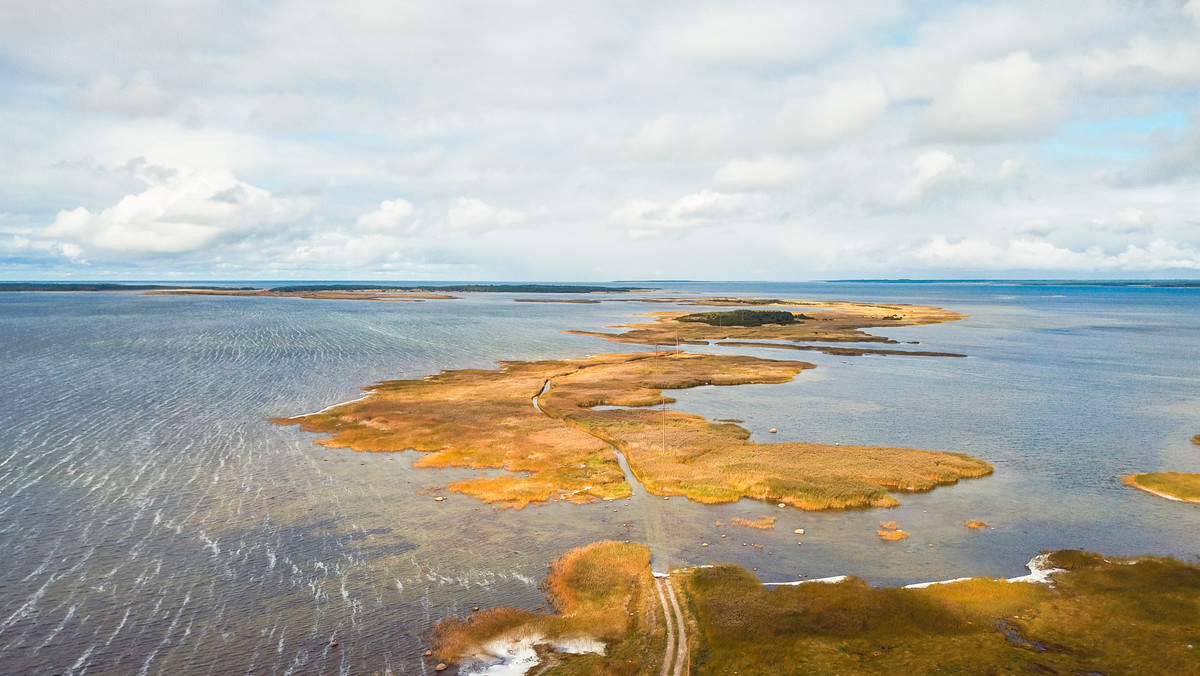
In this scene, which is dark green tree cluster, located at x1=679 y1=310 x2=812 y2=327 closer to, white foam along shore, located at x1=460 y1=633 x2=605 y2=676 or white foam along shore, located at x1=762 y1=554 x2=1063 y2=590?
white foam along shore, located at x1=762 y1=554 x2=1063 y2=590

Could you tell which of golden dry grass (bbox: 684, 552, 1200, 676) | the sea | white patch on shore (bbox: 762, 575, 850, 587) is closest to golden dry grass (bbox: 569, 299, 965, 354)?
the sea

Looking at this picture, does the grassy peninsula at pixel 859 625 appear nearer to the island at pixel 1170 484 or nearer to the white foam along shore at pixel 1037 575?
the white foam along shore at pixel 1037 575

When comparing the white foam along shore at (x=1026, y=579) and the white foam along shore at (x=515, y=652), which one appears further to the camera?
the white foam along shore at (x=1026, y=579)

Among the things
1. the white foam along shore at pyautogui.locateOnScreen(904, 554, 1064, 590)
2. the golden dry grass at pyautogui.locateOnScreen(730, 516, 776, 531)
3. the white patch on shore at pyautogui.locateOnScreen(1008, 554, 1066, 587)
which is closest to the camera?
the white foam along shore at pyautogui.locateOnScreen(904, 554, 1064, 590)

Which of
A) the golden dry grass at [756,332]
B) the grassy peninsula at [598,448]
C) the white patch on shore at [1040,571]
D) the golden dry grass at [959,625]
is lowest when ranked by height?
the white patch on shore at [1040,571]

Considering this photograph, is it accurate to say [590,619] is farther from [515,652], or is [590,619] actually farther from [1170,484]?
[1170,484]

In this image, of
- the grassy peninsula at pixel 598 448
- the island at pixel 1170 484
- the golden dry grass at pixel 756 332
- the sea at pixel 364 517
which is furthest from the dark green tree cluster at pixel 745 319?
the island at pixel 1170 484

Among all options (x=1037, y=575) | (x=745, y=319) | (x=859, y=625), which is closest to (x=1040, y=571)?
(x=1037, y=575)
